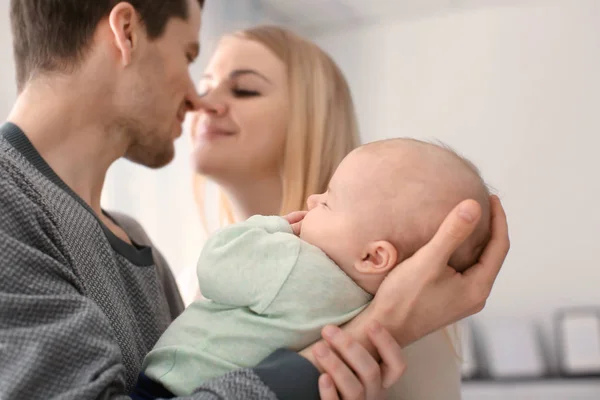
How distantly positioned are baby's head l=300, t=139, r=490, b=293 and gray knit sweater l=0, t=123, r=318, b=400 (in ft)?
0.56

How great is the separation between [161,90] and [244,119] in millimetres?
333

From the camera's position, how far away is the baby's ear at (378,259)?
2.93 ft

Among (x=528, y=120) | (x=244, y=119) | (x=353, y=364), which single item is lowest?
(x=528, y=120)

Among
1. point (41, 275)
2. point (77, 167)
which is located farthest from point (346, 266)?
point (77, 167)

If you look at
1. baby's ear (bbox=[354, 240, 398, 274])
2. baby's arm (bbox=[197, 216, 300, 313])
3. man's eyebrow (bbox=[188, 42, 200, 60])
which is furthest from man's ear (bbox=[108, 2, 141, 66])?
baby's ear (bbox=[354, 240, 398, 274])

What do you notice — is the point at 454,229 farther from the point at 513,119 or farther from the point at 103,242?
the point at 513,119

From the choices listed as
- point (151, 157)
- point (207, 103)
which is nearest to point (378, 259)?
point (151, 157)

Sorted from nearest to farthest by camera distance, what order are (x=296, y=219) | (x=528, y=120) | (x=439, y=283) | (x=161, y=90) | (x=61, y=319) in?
1. (x=61, y=319)
2. (x=439, y=283)
3. (x=296, y=219)
4. (x=161, y=90)
5. (x=528, y=120)

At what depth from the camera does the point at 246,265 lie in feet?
2.92

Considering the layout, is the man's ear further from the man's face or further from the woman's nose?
the woman's nose

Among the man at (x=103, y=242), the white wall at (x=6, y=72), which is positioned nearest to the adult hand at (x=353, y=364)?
the man at (x=103, y=242)

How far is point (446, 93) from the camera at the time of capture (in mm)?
4184

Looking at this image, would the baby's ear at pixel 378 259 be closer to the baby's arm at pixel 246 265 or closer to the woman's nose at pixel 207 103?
the baby's arm at pixel 246 265

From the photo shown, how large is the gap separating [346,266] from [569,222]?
3.37 m
